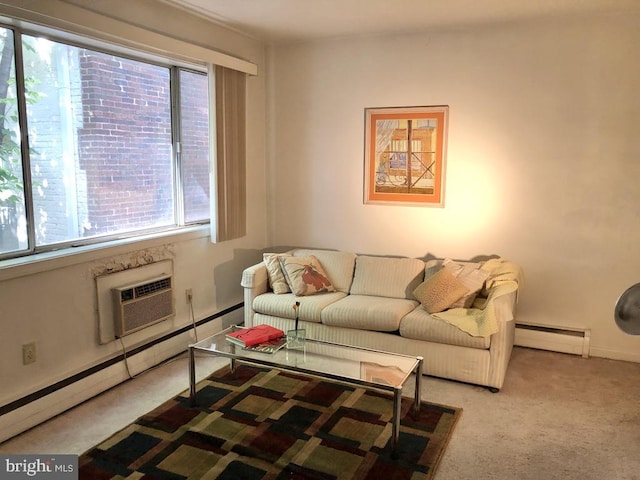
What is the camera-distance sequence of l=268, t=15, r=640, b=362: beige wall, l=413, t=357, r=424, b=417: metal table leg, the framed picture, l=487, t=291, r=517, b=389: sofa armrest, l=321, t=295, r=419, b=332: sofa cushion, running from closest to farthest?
l=413, t=357, r=424, b=417: metal table leg, l=487, t=291, r=517, b=389: sofa armrest, l=321, t=295, r=419, b=332: sofa cushion, l=268, t=15, r=640, b=362: beige wall, the framed picture

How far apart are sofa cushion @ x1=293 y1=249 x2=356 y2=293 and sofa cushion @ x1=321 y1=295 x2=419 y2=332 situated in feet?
1.24

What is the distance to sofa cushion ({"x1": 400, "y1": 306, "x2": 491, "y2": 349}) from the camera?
3411 millimetres

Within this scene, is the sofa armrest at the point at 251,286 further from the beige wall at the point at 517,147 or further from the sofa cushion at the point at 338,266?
the beige wall at the point at 517,147

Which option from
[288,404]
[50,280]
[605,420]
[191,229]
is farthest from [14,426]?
[605,420]

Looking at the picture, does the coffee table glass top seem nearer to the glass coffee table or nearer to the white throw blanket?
the glass coffee table

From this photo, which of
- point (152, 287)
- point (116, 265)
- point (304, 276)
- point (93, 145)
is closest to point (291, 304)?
point (304, 276)

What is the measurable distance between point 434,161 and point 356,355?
6.31 feet

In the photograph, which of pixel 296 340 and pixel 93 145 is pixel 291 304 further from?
pixel 93 145

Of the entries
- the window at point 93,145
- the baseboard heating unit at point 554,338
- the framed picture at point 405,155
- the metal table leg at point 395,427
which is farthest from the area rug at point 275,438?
the framed picture at point 405,155

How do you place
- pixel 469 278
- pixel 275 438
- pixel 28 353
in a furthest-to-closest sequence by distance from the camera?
pixel 469 278, pixel 28 353, pixel 275 438

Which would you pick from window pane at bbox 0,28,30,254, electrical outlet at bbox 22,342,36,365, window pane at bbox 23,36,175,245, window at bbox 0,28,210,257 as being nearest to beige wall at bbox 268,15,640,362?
window at bbox 0,28,210,257

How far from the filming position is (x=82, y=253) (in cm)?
316

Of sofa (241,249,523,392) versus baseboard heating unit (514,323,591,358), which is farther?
baseboard heating unit (514,323,591,358)

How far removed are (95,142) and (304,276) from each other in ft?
5.68
